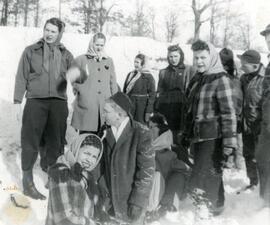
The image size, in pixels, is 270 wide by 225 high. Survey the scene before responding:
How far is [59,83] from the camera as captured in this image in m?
3.11

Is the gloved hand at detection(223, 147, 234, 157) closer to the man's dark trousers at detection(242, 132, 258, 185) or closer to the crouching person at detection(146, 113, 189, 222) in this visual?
the crouching person at detection(146, 113, 189, 222)

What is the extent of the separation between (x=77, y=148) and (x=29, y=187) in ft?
2.63

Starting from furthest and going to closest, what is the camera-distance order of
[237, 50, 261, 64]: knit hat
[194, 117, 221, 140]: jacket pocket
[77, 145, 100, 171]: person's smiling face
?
[237, 50, 261, 64]: knit hat, [194, 117, 221, 140]: jacket pocket, [77, 145, 100, 171]: person's smiling face

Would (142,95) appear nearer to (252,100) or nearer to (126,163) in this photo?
(252,100)

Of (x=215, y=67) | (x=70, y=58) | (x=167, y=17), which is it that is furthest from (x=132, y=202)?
(x=167, y=17)

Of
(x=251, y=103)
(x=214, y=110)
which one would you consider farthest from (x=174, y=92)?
(x=214, y=110)

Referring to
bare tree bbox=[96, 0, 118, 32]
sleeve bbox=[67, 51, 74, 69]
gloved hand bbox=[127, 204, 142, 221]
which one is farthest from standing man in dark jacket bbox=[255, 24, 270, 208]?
bare tree bbox=[96, 0, 118, 32]

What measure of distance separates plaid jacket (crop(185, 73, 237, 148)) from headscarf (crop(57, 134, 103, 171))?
2.30 feet

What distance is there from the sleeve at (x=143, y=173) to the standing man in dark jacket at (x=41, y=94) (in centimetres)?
93

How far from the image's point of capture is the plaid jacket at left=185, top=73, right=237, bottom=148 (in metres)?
2.49

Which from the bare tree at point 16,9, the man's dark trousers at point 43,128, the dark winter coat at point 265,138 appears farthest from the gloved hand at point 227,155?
the bare tree at point 16,9

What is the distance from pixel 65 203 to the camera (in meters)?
2.34

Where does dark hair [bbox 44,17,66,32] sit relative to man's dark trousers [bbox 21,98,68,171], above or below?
above

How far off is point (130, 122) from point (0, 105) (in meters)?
2.02
